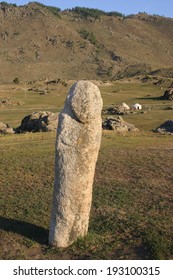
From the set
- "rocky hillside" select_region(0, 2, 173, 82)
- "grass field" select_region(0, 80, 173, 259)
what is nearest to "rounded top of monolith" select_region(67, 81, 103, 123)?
"grass field" select_region(0, 80, 173, 259)

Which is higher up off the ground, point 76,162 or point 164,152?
point 76,162

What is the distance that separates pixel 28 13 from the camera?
193500 mm

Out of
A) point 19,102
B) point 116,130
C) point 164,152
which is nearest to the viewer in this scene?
point 164,152

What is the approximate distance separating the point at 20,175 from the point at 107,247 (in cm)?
832

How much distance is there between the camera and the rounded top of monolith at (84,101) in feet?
35.3

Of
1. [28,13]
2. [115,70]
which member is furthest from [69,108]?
[28,13]

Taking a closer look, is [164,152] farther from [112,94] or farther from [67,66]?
[67,66]

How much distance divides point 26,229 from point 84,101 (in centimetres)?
415

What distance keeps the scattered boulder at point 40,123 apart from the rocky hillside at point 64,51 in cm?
8925

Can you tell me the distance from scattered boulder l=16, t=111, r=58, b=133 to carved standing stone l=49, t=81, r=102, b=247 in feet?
70.0

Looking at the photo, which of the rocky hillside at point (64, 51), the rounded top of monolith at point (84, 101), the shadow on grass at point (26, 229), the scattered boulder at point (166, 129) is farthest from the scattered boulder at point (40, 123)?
the rocky hillside at point (64, 51)

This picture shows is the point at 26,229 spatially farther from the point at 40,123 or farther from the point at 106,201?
the point at 40,123

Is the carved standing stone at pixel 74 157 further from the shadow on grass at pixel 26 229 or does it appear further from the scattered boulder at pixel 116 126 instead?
the scattered boulder at pixel 116 126

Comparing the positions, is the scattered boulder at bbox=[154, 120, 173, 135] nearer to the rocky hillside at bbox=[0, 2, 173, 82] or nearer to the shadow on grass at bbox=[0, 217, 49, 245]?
the shadow on grass at bbox=[0, 217, 49, 245]
